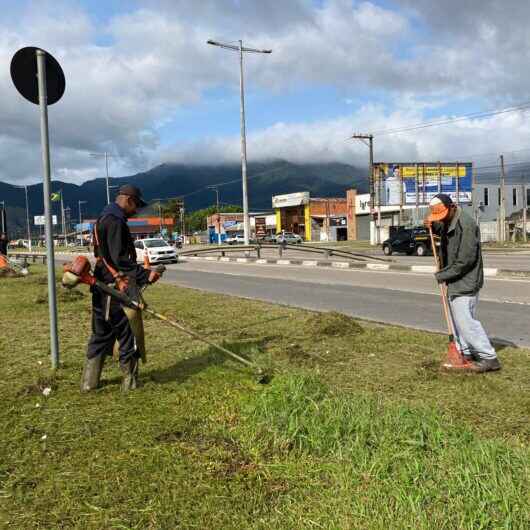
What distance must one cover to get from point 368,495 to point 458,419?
4.27ft

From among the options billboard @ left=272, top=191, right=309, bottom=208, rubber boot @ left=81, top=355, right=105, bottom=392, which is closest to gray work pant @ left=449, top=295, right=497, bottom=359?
rubber boot @ left=81, top=355, right=105, bottom=392

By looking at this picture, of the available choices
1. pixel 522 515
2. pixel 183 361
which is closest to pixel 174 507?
pixel 522 515

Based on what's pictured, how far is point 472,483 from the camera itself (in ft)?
8.52

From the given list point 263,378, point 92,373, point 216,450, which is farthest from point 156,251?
point 216,450

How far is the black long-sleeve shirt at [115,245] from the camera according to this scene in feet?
13.9

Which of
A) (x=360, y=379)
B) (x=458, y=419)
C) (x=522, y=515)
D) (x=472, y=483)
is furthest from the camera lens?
(x=360, y=379)

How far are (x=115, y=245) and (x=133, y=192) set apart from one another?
1.66ft

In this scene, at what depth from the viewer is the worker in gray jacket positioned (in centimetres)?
485

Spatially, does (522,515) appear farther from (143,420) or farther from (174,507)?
(143,420)

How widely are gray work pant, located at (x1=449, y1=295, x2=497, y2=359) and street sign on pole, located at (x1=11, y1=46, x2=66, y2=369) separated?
3.71 meters

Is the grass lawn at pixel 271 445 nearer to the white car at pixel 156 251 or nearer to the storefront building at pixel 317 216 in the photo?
the white car at pixel 156 251

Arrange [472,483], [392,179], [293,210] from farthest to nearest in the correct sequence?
[293,210]
[392,179]
[472,483]

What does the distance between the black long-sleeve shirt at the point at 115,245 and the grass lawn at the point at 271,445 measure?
3.26 ft

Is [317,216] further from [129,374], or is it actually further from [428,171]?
[129,374]
